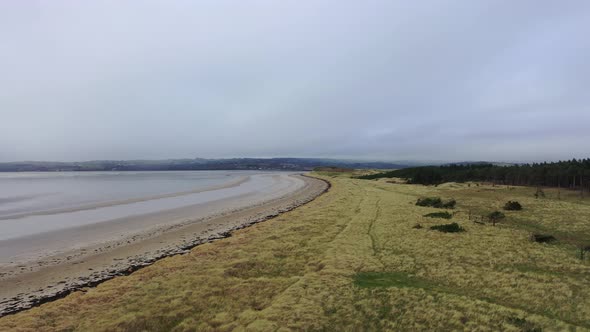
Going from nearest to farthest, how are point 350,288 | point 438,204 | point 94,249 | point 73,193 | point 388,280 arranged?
point 350,288
point 388,280
point 94,249
point 438,204
point 73,193

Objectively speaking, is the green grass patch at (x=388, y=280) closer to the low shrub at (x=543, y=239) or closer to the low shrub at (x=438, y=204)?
the low shrub at (x=543, y=239)

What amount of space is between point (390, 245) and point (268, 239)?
7638 mm

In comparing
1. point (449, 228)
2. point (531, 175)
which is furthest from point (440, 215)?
point (531, 175)

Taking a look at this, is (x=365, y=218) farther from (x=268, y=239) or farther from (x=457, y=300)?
(x=457, y=300)

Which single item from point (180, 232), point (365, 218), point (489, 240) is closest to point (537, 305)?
point (489, 240)

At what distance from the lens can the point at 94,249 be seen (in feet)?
66.9

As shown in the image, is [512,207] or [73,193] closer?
[512,207]

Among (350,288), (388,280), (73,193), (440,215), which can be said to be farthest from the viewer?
(73,193)

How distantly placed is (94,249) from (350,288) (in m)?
17.4

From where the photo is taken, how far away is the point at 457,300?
1066 centimetres

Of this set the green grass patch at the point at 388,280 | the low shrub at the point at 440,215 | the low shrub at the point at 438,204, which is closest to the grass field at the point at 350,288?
the green grass patch at the point at 388,280

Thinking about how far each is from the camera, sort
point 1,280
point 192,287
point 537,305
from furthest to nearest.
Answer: point 1,280 → point 192,287 → point 537,305

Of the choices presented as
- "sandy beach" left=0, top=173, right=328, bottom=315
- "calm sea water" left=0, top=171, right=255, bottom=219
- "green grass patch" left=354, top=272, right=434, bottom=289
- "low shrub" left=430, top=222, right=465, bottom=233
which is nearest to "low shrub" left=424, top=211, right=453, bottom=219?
"low shrub" left=430, top=222, right=465, bottom=233

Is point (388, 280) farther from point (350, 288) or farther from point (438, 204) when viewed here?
point (438, 204)
